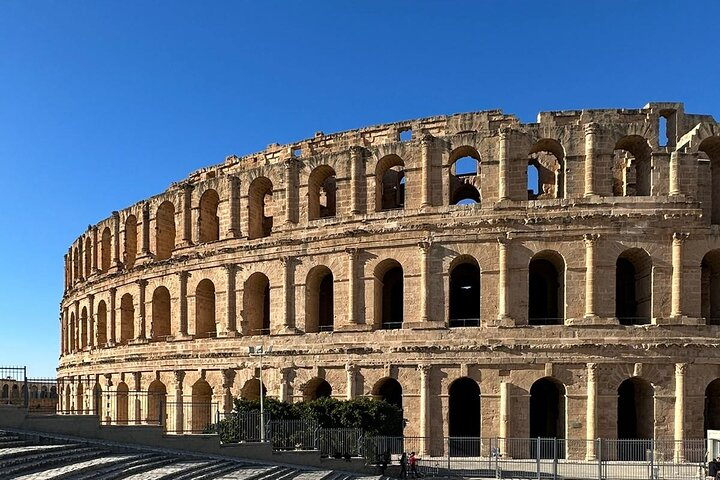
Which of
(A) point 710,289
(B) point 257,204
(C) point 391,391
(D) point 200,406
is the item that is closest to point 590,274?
(A) point 710,289

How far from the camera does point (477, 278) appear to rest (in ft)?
101

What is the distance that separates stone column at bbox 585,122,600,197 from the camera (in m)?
26.2

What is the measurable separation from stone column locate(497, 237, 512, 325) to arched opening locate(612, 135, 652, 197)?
20.6ft

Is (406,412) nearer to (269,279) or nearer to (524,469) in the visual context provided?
(524,469)

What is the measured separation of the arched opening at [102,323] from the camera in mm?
40125

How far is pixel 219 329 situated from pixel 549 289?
1573cm

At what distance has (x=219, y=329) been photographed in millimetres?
31391

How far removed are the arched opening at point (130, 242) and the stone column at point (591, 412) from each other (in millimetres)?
25703

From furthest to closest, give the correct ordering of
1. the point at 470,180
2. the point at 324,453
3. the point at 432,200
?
the point at 470,180, the point at 432,200, the point at 324,453

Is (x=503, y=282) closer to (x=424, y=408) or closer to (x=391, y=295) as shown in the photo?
(x=424, y=408)

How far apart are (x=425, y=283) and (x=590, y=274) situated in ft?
21.5

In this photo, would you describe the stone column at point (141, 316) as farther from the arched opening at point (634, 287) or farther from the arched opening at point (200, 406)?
the arched opening at point (634, 287)

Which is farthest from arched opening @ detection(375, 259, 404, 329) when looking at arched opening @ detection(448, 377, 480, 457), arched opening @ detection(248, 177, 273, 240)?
arched opening @ detection(248, 177, 273, 240)

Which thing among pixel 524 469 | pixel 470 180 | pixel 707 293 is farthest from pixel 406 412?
pixel 707 293
